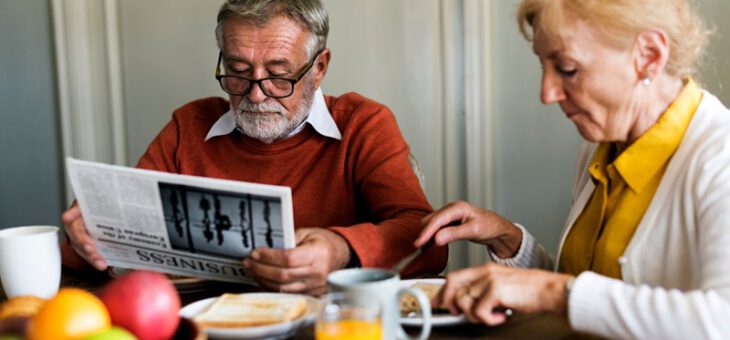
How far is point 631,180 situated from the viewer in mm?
1268

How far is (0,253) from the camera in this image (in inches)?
48.9

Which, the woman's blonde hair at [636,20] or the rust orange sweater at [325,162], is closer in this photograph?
the woman's blonde hair at [636,20]

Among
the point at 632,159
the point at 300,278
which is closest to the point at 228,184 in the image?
the point at 300,278

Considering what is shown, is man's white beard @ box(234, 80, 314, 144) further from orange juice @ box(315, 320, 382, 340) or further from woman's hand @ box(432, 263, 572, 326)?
orange juice @ box(315, 320, 382, 340)

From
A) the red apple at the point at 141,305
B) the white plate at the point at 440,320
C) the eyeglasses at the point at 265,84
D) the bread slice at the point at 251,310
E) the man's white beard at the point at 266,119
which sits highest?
the eyeglasses at the point at 265,84

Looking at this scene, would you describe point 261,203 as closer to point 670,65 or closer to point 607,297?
point 607,297

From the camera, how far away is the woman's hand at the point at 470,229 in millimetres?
1392

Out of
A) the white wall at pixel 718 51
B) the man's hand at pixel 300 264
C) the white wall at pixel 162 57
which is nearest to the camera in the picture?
the man's hand at pixel 300 264

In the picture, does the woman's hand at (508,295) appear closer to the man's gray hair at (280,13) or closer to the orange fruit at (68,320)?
the orange fruit at (68,320)

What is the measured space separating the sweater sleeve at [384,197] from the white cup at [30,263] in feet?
1.56

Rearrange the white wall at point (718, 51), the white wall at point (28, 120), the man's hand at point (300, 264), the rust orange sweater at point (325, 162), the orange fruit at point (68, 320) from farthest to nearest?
the white wall at point (28, 120), the white wall at point (718, 51), the rust orange sweater at point (325, 162), the man's hand at point (300, 264), the orange fruit at point (68, 320)

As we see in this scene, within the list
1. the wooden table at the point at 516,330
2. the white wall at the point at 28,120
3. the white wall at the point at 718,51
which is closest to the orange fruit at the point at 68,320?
the wooden table at the point at 516,330

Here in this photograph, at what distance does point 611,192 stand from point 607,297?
14.0 inches

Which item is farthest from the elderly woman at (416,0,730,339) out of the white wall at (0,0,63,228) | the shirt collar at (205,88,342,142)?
the white wall at (0,0,63,228)
